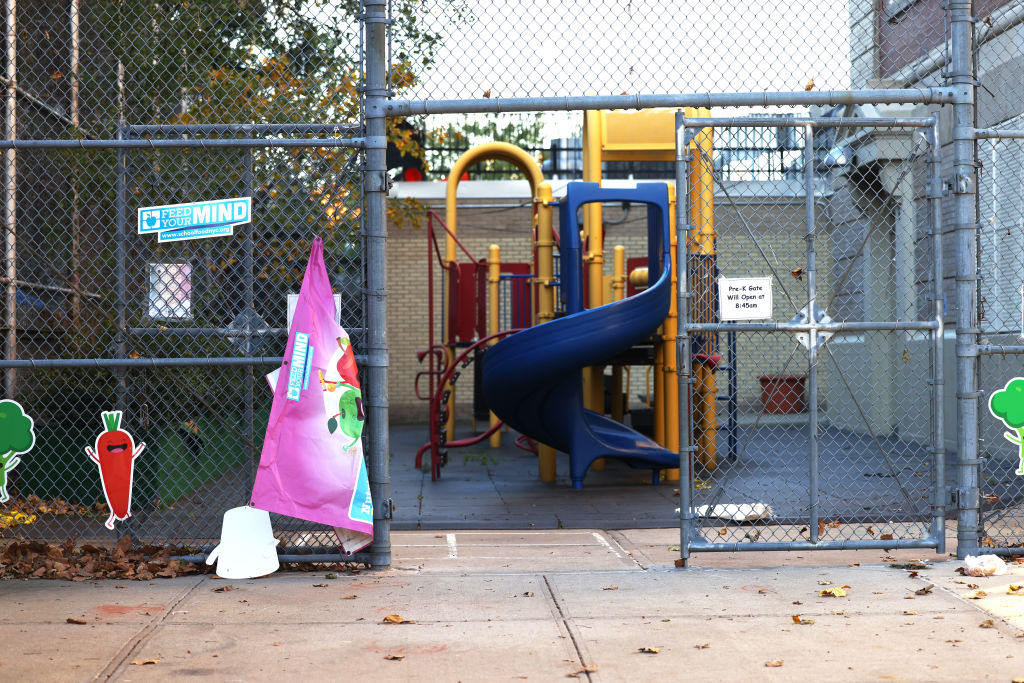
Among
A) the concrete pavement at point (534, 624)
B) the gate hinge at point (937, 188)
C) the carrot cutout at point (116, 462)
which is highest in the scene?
the gate hinge at point (937, 188)

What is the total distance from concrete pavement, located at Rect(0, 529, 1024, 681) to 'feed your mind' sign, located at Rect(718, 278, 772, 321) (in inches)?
60.3

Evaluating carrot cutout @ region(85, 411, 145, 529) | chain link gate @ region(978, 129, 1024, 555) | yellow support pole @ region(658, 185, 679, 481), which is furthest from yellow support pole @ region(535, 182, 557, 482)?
carrot cutout @ region(85, 411, 145, 529)

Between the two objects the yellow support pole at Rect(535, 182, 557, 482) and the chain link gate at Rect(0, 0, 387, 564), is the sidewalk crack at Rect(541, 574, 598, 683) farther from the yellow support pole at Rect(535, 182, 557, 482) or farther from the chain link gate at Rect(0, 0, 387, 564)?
the yellow support pole at Rect(535, 182, 557, 482)

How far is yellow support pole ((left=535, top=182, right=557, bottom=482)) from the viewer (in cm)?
1070

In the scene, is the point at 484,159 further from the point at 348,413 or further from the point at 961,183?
the point at 961,183

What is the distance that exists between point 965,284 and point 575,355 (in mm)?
4378

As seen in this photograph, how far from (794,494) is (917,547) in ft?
11.6

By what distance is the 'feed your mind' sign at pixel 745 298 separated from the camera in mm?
5734

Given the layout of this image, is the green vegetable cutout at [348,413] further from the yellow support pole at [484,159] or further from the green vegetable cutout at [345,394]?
the yellow support pole at [484,159]

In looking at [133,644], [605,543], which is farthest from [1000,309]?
[133,644]

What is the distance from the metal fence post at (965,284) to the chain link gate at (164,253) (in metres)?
3.48

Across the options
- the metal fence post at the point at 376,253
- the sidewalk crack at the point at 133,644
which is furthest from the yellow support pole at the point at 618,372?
the sidewalk crack at the point at 133,644

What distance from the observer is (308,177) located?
631 centimetres

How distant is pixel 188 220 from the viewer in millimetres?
5848
